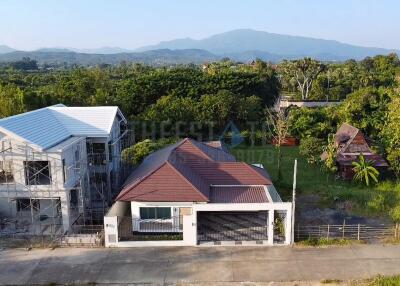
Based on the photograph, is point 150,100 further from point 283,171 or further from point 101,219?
point 101,219

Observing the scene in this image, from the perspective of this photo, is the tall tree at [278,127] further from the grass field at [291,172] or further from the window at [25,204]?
the window at [25,204]

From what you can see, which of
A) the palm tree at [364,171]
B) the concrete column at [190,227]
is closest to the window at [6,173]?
the concrete column at [190,227]

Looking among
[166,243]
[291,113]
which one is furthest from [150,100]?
[166,243]

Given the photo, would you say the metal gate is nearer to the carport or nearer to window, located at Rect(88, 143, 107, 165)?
the carport

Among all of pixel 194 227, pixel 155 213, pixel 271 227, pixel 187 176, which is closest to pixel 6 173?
pixel 155 213

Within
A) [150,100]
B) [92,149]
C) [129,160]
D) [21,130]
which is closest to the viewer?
[21,130]

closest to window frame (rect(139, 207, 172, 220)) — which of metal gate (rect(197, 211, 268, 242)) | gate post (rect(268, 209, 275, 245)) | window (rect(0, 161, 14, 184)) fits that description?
metal gate (rect(197, 211, 268, 242))
